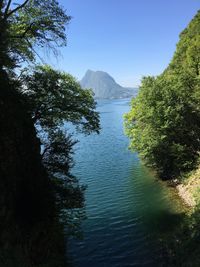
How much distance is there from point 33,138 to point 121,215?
42.4 feet

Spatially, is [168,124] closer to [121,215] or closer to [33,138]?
[121,215]

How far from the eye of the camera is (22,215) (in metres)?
15.3

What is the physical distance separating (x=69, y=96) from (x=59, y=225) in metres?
8.21

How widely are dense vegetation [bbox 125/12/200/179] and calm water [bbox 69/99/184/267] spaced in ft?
9.73

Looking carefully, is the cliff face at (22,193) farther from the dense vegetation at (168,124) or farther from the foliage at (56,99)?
the dense vegetation at (168,124)

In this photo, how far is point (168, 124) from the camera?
34375mm

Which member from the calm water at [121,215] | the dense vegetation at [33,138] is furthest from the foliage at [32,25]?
the calm water at [121,215]

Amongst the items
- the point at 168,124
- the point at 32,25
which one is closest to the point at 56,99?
the point at 32,25

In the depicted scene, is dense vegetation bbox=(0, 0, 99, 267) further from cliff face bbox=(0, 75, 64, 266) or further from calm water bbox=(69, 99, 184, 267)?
calm water bbox=(69, 99, 184, 267)

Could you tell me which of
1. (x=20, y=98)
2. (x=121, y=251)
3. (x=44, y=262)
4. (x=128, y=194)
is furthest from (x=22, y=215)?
(x=128, y=194)

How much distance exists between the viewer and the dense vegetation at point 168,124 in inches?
1366

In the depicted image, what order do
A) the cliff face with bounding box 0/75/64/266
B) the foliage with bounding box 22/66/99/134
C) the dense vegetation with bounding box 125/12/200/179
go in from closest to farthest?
the cliff face with bounding box 0/75/64/266
the foliage with bounding box 22/66/99/134
the dense vegetation with bounding box 125/12/200/179

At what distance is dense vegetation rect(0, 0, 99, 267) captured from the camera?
45.6 feet

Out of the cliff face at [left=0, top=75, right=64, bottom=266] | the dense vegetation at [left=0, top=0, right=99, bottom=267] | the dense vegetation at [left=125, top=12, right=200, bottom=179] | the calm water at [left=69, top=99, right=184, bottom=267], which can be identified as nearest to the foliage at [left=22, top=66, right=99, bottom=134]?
the dense vegetation at [left=0, top=0, right=99, bottom=267]
